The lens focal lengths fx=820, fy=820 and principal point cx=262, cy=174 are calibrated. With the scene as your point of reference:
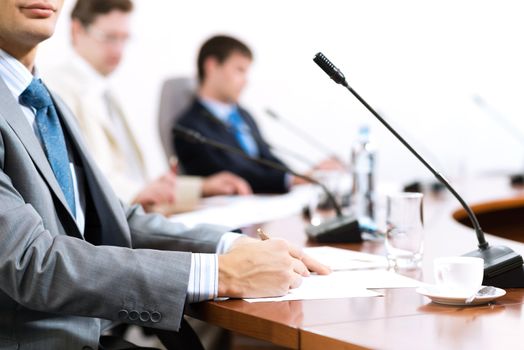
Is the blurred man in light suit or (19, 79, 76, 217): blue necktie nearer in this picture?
(19, 79, 76, 217): blue necktie

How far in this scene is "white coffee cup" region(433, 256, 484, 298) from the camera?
54.4 inches

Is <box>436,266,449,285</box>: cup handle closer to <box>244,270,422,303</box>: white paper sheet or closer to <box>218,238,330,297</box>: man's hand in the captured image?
<box>244,270,422,303</box>: white paper sheet

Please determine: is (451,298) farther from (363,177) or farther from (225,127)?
(225,127)

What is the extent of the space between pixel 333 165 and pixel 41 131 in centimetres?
265

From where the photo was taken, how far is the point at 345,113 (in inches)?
243

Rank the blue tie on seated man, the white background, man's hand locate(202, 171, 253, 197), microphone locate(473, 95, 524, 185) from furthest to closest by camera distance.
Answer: microphone locate(473, 95, 524, 185) < the white background < the blue tie on seated man < man's hand locate(202, 171, 253, 197)

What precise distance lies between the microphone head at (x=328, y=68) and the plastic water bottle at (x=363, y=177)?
1084mm

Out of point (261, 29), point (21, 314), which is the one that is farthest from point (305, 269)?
point (261, 29)

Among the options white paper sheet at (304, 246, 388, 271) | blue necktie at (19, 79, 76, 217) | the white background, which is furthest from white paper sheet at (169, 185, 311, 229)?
the white background

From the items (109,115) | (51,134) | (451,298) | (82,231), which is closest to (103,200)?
(82,231)

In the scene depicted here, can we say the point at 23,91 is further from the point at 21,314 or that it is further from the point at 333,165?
the point at 333,165

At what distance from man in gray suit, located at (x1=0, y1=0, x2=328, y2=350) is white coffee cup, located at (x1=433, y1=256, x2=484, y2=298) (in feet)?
0.91

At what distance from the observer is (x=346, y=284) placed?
1.57 m

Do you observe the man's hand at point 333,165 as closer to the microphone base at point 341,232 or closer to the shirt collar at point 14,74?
the microphone base at point 341,232
